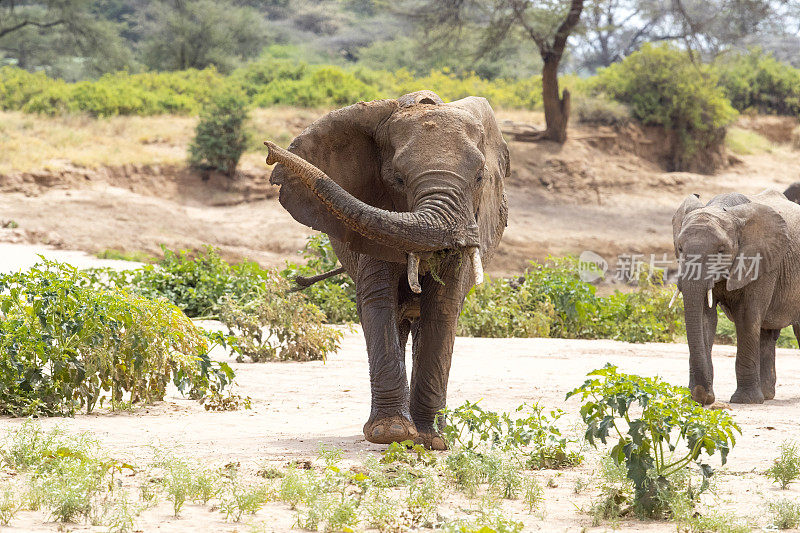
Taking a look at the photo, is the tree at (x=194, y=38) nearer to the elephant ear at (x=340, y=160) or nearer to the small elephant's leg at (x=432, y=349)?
the elephant ear at (x=340, y=160)

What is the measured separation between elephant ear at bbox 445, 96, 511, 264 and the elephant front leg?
10.0ft

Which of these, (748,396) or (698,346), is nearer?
(698,346)

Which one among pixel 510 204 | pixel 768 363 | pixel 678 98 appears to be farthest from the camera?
pixel 678 98

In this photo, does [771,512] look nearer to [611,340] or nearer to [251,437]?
[251,437]

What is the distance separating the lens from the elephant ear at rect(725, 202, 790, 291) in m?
8.13

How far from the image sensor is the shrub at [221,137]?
74.4 ft

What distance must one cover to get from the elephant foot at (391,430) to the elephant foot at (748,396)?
13.0 feet

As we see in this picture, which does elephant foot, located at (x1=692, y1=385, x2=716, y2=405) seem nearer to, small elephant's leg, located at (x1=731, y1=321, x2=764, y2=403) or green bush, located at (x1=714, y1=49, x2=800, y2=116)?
small elephant's leg, located at (x1=731, y1=321, x2=764, y2=403)

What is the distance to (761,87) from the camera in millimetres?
33531

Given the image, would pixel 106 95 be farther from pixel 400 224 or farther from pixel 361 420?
pixel 400 224

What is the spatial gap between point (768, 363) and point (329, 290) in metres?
6.28

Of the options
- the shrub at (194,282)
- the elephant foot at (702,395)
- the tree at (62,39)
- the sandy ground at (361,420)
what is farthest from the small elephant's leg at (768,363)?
the tree at (62,39)

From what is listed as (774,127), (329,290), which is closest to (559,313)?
(329,290)

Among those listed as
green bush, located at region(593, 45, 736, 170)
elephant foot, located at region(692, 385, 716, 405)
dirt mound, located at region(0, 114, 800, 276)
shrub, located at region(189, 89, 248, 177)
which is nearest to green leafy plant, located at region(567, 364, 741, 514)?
elephant foot, located at region(692, 385, 716, 405)
